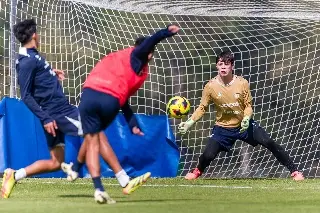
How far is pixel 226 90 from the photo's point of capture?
1459 centimetres

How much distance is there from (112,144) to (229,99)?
1.91 m

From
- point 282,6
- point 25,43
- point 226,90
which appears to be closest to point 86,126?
point 25,43

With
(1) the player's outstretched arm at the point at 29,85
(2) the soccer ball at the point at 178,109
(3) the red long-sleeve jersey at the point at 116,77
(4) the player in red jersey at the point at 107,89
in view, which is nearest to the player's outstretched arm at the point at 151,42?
(4) the player in red jersey at the point at 107,89

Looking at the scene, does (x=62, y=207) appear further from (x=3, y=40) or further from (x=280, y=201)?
(x=3, y=40)

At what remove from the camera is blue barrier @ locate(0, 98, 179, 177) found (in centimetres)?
1523

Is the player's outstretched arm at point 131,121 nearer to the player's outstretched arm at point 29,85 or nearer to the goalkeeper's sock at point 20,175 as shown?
the player's outstretched arm at point 29,85

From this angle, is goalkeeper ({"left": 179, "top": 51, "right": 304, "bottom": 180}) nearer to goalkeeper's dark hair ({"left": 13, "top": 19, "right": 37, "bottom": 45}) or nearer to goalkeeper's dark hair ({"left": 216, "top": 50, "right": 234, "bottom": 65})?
goalkeeper's dark hair ({"left": 216, "top": 50, "right": 234, "bottom": 65})

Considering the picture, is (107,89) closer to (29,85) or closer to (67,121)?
(29,85)

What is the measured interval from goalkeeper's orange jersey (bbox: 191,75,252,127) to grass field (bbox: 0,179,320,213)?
0.81 meters

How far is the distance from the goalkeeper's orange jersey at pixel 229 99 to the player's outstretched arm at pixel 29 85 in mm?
3823

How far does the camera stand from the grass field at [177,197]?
9555 mm

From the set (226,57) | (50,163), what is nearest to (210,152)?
(226,57)

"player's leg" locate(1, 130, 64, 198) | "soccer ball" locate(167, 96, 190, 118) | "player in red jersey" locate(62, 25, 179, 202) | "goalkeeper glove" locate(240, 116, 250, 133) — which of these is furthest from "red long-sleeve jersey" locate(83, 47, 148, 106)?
"goalkeeper glove" locate(240, 116, 250, 133)

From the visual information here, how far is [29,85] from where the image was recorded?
11164mm
